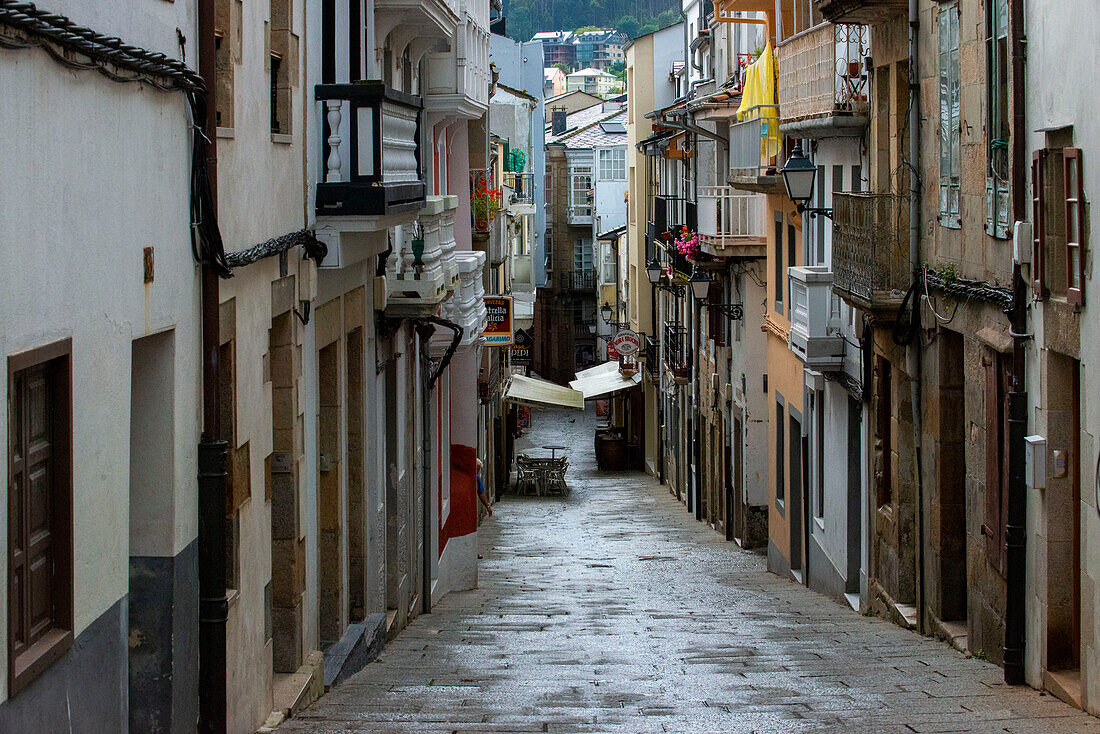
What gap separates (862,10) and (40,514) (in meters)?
10.8

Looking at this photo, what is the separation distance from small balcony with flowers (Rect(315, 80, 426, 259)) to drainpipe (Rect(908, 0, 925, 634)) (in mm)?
5376

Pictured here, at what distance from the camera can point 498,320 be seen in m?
26.3

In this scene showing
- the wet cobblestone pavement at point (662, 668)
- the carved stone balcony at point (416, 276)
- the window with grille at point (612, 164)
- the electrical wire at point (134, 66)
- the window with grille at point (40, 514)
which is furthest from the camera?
the window with grille at point (612, 164)

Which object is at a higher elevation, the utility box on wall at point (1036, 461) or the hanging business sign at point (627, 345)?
the hanging business sign at point (627, 345)

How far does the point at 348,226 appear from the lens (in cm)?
1151

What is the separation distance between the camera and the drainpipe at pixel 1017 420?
10422mm

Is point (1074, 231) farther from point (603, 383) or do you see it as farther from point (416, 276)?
point (603, 383)

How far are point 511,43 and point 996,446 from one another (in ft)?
157

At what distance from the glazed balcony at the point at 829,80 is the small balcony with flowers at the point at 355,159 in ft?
20.7

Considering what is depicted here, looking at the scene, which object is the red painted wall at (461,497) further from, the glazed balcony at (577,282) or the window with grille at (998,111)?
the glazed balcony at (577,282)

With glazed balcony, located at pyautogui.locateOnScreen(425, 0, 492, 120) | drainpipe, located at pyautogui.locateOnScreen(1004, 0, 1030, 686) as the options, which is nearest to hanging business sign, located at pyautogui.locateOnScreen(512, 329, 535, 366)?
glazed balcony, located at pyautogui.locateOnScreen(425, 0, 492, 120)

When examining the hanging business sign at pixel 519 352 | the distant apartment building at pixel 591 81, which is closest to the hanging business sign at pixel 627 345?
the hanging business sign at pixel 519 352

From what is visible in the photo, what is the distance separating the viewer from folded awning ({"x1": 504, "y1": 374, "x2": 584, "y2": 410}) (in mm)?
41656

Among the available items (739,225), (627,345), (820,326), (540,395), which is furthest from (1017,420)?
(627,345)
